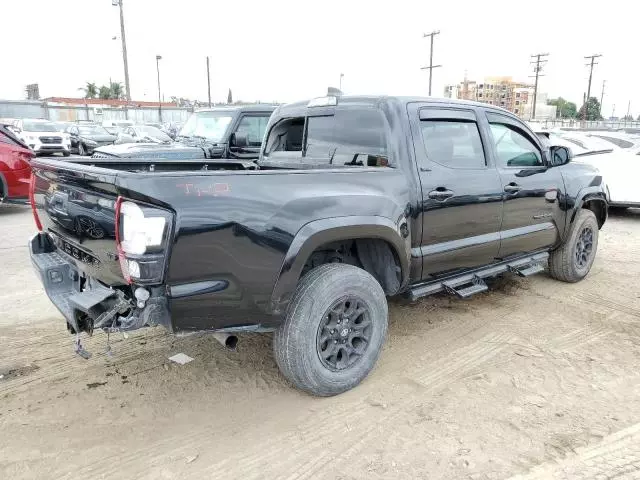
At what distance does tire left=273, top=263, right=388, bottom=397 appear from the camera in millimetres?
3070

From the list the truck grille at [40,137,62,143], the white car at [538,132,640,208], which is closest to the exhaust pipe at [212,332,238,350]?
the white car at [538,132,640,208]

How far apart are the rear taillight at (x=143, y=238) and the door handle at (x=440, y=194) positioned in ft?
6.36

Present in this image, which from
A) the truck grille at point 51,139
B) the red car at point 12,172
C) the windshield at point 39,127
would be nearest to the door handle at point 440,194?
the red car at point 12,172

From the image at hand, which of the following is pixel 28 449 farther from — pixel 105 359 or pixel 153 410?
pixel 105 359

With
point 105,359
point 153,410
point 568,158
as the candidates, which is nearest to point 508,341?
point 568,158

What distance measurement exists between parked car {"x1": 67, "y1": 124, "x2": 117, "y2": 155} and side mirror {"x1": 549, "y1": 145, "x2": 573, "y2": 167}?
21511 mm

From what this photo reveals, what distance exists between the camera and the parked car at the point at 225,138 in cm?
886

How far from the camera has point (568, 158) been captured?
496 centimetres

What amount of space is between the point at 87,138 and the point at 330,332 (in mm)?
23785

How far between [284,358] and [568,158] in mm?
3452

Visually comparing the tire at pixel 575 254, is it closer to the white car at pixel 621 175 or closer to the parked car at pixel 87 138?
the white car at pixel 621 175

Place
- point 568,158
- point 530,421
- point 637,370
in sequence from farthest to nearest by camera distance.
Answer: point 568,158 → point 637,370 → point 530,421

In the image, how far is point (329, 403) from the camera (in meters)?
3.27

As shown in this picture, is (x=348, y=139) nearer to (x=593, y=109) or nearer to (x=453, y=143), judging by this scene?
(x=453, y=143)
